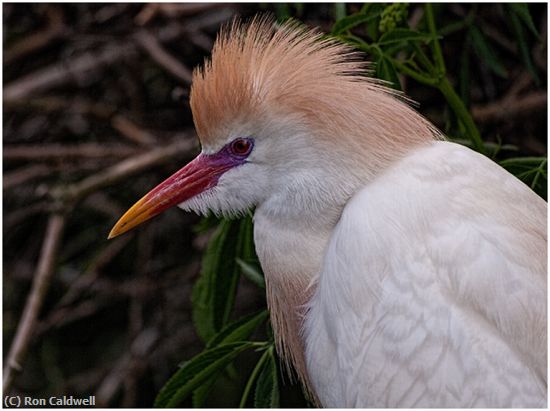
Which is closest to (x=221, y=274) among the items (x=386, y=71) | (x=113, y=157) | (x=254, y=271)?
(x=254, y=271)

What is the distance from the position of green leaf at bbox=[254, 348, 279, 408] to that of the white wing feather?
0.50ft

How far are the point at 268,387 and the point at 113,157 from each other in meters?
1.12

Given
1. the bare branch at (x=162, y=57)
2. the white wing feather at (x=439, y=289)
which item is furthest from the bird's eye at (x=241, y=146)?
the bare branch at (x=162, y=57)

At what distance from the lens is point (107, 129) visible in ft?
8.20

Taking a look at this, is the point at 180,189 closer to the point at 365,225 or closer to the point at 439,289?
the point at 365,225

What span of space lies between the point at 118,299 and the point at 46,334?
0.75 feet

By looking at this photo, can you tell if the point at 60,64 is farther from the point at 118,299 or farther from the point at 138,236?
the point at 118,299

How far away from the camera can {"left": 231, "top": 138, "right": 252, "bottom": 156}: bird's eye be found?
4.10ft

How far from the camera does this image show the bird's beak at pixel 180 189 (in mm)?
1292

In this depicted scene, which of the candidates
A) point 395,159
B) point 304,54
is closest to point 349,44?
point 304,54

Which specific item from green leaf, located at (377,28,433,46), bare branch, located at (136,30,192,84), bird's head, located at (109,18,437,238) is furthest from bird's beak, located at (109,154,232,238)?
bare branch, located at (136,30,192,84)

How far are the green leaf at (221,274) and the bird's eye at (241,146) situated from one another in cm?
28

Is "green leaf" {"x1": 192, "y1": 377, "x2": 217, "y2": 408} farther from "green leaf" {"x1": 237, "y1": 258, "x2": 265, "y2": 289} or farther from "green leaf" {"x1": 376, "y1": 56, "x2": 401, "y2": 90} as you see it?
"green leaf" {"x1": 376, "y1": 56, "x2": 401, "y2": 90}

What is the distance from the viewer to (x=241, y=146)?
1254 mm
